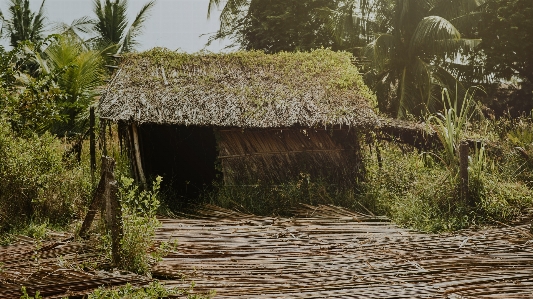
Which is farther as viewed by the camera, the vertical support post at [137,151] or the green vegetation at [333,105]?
the vertical support post at [137,151]

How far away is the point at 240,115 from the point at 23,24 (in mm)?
13657

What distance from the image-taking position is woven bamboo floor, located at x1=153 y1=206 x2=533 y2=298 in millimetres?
3631

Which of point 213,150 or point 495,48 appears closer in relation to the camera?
point 213,150

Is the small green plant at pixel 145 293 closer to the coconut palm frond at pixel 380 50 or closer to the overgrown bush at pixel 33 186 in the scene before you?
the overgrown bush at pixel 33 186

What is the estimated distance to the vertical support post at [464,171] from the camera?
584cm

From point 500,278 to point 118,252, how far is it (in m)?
2.93

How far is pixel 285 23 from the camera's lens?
1529cm

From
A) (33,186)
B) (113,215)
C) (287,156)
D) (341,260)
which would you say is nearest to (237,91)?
(287,156)

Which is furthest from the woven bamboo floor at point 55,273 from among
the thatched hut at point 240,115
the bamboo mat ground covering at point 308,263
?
the thatched hut at point 240,115

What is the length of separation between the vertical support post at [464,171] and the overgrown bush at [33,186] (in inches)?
178

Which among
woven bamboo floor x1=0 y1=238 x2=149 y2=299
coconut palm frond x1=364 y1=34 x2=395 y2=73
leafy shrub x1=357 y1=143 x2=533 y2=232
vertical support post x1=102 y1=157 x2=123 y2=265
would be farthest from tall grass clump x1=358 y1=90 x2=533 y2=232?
coconut palm frond x1=364 y1=34 x2=395 y2=73

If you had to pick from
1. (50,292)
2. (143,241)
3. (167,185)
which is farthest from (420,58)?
(50,292)

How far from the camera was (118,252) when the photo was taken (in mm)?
3877

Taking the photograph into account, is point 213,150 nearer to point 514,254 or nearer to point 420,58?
point 514,254
